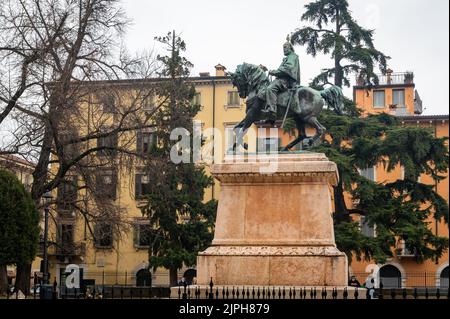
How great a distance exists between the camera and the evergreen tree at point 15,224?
2425cm

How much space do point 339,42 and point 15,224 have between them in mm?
24416

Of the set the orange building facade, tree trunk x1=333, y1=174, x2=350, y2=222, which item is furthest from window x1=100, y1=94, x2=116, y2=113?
the orange building facade

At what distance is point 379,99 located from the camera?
60.8 metres

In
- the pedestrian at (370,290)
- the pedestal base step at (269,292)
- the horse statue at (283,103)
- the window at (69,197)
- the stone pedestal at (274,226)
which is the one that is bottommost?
the pedestrian at (370,290)

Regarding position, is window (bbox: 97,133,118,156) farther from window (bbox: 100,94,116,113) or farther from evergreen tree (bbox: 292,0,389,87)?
evergreen tree (bbox: 292,0,389,87)

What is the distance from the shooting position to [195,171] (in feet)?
147

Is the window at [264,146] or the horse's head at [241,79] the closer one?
the horse's head at [241,79]

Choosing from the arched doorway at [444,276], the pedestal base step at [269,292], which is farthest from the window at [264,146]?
the arched doorway at [444,276]

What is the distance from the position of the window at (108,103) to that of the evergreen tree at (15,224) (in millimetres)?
5050

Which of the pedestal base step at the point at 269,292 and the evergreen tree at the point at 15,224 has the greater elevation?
the evergreen tree at the point at 15,224

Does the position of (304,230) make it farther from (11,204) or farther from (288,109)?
(11,204)

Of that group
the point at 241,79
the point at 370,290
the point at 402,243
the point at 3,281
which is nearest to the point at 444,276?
the point at 402,243

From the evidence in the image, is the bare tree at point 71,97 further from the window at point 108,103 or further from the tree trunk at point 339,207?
the tree trunk at point 339,207

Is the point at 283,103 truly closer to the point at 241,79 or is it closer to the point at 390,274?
the point at 241,79
